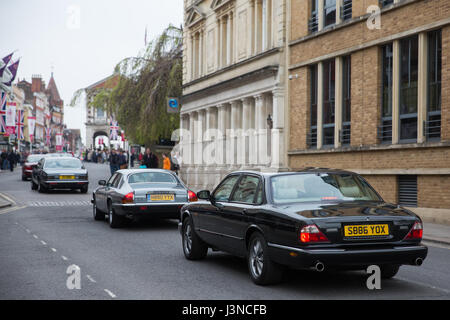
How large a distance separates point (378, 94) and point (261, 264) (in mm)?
13726

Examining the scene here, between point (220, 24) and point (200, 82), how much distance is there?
397 centimetres

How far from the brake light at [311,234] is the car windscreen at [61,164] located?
23.1 m

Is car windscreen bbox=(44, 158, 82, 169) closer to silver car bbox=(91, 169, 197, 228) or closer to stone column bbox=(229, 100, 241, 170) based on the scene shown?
stone column bbox=(229, 100, 241, 170)

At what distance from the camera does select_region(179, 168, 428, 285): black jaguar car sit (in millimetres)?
7082

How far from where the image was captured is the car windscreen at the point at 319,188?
7.98m

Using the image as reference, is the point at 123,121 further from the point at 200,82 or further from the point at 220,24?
the point at 220,24

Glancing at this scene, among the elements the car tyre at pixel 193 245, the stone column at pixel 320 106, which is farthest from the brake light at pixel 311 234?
the stone column at pixel 320 106

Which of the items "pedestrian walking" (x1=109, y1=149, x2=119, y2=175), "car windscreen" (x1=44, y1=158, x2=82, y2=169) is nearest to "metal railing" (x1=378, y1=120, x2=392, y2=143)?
"car windscreen" (x1=44, y1=158, x2=82, y2=169)

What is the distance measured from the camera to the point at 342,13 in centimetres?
2283

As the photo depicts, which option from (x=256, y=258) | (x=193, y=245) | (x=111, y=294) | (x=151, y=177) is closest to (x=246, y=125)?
(x=151, y=177)

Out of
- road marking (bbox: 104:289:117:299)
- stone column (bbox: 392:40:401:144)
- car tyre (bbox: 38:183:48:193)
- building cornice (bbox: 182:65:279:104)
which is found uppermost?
building cornice (bbox: 182:65:279:104)

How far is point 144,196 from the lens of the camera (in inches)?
569

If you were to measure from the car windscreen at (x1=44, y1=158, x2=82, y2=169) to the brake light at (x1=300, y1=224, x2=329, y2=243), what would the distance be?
23106mm

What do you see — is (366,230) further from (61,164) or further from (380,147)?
(61,164)
